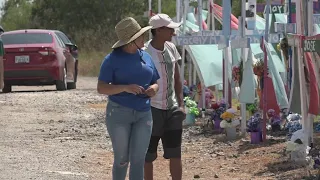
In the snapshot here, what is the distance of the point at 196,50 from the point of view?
15328mm

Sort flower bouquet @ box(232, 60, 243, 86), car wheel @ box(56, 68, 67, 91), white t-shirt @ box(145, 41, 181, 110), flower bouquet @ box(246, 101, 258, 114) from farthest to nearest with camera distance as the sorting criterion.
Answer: car wheel @ box(56, 68, 67, 91), flower bouquet @ box(246, 101, 258, 114), flower bouquet @ box(232, 60, 243, 86), white t-shirt @ box(145, 41, 181, 110)

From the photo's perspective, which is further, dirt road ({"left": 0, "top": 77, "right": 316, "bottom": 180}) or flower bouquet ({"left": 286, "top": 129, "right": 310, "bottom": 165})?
dirt road ({"left": 0, "top": 77, "right": 316, "bottom": 180})

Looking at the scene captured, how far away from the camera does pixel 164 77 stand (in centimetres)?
823

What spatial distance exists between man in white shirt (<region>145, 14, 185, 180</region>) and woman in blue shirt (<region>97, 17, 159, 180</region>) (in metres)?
0.68

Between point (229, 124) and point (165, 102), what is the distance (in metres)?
4.09

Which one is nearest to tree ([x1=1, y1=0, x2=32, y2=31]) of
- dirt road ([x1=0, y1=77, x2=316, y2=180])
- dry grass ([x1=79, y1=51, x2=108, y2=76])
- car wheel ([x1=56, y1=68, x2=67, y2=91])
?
dry grass ([x1=79, y1=51, x2=108, y2=76])

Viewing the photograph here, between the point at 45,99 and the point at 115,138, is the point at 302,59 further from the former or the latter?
the point at 45,99

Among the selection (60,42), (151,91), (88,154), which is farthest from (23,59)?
(151,91)

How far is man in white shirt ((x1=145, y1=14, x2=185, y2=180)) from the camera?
8.23 m

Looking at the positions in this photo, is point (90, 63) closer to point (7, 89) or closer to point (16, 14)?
point (7, 89)

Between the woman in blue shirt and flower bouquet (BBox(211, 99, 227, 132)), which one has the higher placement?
the woman in blue shirt

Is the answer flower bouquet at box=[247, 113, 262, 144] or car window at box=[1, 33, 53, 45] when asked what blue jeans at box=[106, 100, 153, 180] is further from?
car window at box=[1, 33, 53, 45]

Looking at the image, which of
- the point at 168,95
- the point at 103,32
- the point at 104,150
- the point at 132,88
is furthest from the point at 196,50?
the point at 103,32

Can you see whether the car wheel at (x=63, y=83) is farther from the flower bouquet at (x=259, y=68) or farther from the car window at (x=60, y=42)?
Answer: the flower bouquet at (x=259, y=68)
